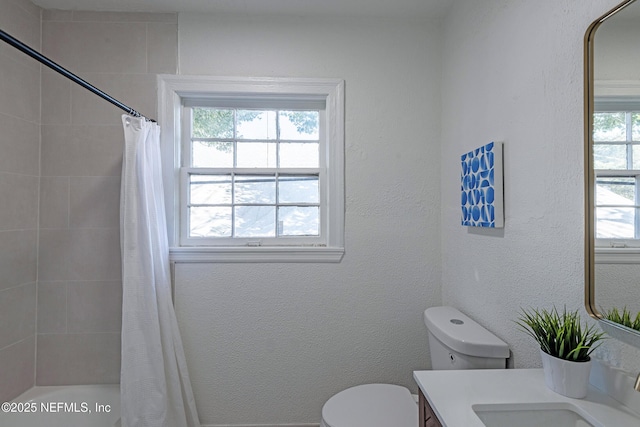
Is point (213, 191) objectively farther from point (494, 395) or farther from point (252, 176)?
point (494, 395)

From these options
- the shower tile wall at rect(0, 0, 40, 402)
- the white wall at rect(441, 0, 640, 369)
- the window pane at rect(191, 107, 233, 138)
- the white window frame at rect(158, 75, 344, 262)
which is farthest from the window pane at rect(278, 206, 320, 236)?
the shower tile wall at rect(0, 0, 40, 402)

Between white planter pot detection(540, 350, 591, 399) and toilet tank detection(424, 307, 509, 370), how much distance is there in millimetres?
340

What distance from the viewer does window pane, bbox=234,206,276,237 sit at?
1.84 meters

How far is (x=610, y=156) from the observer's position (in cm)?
80

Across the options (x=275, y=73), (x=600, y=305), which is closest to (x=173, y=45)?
(x=275, y=73)

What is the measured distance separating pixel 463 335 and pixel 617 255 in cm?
62

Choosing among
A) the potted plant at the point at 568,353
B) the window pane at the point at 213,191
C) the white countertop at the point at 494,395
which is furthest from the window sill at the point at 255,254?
the potted plant at the point at 568,353

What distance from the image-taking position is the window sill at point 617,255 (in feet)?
2.46

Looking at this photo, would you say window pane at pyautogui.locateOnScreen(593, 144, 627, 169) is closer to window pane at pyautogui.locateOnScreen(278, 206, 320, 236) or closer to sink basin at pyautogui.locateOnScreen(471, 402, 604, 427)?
sink basin at pyautogui.locateOnScreen(471, 402, 604, 427)

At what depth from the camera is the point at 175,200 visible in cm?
178

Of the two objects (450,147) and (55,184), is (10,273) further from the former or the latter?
(450,147)

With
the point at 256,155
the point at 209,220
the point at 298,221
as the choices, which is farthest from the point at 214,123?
the point at 298,221

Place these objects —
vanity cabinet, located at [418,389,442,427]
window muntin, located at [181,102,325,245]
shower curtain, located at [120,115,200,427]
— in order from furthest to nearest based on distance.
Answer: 1. window muntin, located at [181,102,325,245]
2. shower curtain, located at [120,115,200,427]
3. vanity cabinet, located at [418,389,442,427]

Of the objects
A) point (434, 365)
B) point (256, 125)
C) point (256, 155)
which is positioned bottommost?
point (434, 365)
